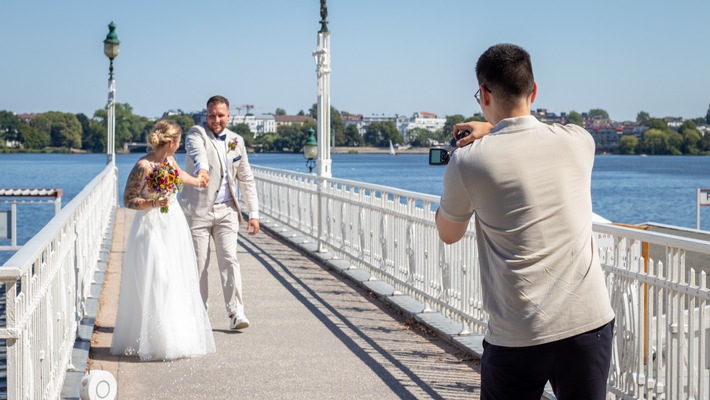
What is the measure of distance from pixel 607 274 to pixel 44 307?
309cm

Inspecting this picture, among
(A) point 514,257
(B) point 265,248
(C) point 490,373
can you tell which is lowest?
(B) point 265,248

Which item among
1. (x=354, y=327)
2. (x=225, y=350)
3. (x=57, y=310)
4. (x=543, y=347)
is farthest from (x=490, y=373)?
(x=354, y=327)

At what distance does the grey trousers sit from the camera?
31.0ft

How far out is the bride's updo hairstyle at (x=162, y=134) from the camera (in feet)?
28.7

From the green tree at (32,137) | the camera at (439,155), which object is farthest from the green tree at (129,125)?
the camera at (439,155)

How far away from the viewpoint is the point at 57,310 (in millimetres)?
6695

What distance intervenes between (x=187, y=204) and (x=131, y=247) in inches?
43.4

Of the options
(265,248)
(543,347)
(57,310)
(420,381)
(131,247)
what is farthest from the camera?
(265,248)

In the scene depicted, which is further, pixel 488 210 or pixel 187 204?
pixel 187 204

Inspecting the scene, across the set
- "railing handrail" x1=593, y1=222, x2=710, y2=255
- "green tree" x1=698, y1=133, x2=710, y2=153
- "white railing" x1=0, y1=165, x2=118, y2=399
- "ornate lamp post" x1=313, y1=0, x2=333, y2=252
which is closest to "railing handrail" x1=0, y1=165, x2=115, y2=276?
"white railing" x1=0, y1=165, x2=118, y2=399

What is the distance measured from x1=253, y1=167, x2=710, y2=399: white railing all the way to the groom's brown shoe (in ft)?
5.77

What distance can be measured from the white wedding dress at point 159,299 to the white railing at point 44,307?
41cm

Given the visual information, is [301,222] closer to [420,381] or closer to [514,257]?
[420,381]

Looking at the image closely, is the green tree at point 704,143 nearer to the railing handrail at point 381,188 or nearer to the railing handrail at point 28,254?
the railing handrail at point 381,188
